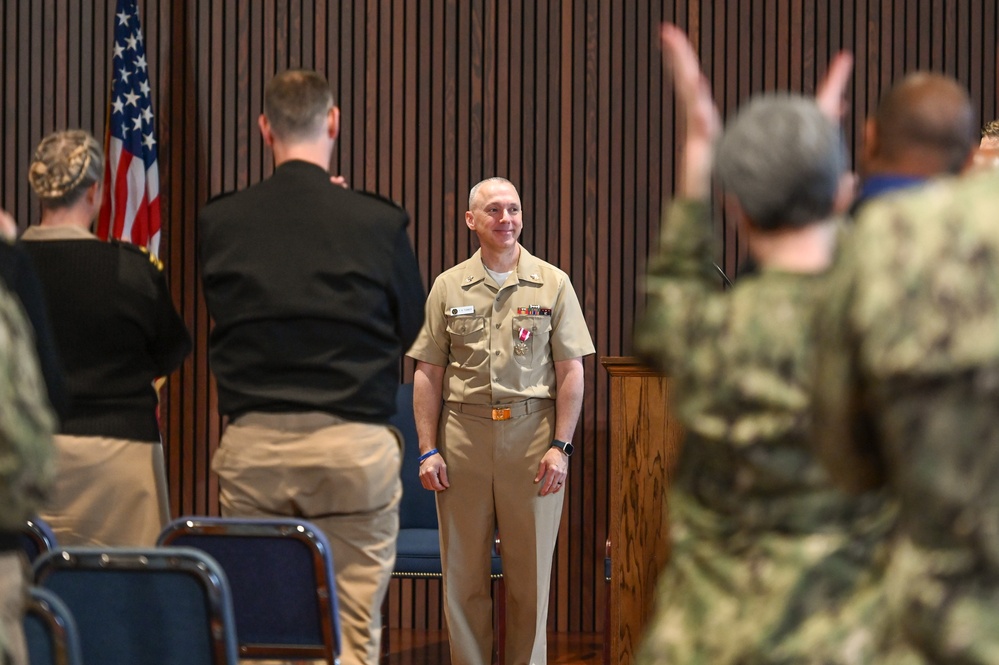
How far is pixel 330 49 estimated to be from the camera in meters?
6.38

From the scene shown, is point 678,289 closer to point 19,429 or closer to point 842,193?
point 842,193

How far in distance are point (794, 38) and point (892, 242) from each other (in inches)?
218

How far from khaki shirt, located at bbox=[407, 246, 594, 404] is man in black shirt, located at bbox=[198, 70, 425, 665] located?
6.60 ft

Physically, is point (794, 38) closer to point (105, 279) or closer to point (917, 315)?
point (105, 279)

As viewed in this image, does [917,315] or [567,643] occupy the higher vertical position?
[917,315]

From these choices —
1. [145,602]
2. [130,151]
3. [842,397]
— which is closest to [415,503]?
[130,151]

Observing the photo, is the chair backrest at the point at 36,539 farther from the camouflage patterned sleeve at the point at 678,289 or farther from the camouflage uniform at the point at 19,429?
the camouflage patterned sleeve at the point at 678,289

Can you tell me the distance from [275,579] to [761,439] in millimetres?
1223

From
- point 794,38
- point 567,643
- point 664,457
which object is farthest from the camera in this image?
point 794,38

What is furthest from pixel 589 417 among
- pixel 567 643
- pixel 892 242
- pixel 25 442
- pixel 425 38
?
pixel 892 242

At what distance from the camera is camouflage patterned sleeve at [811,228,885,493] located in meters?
1.09

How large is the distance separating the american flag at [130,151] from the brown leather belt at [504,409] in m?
1.90

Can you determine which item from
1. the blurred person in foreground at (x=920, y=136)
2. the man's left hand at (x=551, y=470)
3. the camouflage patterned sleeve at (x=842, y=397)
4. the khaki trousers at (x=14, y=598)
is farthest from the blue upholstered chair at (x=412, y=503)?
the camouflage patterned sleeve at (x=842, y=397)

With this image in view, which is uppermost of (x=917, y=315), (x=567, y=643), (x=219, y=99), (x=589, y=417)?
(x=219, y=99)
